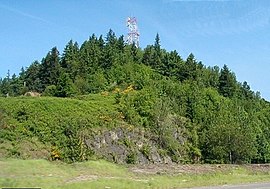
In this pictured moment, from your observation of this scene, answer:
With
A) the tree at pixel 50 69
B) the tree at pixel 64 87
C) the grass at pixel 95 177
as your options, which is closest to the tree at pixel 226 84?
the tree at pixel 64 87

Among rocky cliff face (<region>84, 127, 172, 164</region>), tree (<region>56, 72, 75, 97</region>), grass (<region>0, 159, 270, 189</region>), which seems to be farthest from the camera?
tree (<region>56, 72, 75, 97</region>)

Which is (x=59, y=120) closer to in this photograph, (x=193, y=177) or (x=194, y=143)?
(x=194, y=143)

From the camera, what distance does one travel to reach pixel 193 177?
24.7 meters

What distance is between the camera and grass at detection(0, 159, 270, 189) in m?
18.2

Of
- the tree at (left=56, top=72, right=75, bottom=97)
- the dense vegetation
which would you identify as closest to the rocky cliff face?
the dense vegetation

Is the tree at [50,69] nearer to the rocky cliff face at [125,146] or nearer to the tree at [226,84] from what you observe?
the rocky cliff face at [125,146]

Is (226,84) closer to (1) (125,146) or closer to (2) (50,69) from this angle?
(2) (50,69)

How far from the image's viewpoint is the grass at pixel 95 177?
1816 cm

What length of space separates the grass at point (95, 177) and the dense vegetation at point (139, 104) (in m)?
22.0

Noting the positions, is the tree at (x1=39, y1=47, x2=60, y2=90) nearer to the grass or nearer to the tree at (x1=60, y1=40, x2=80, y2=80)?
the tree at (x1=60, y1=40, x2=80, y2=80)

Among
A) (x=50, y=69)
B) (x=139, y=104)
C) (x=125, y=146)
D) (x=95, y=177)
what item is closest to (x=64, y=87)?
(x=50, y=69)

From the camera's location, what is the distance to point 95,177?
67.5ft

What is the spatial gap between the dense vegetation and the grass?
22.0 meters

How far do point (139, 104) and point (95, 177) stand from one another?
1934 inches
